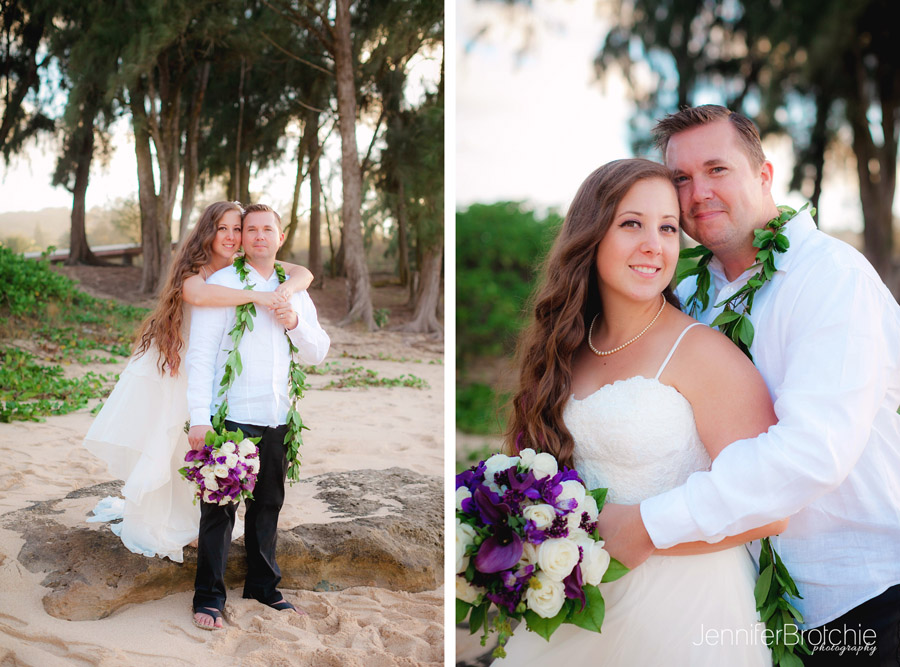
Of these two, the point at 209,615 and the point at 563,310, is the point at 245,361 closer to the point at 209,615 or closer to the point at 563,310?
the point at 209,615

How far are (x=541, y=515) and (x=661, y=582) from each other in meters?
0.39

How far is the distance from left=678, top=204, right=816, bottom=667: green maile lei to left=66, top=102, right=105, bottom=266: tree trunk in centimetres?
261

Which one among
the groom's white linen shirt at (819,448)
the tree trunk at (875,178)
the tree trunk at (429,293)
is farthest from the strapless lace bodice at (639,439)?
the tree trunk at (875,178)

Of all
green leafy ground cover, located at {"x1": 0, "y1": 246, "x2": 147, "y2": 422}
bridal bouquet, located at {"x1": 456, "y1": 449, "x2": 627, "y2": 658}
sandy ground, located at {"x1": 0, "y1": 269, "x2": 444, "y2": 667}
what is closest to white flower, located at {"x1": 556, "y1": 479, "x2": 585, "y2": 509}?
bridal bouquet, located at {"x1": 456, "y1": 449, "x2": 627, "y2": 658}

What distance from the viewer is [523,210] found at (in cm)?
551

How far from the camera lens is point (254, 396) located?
2625mm

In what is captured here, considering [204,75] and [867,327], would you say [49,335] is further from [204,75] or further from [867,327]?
[867,327]

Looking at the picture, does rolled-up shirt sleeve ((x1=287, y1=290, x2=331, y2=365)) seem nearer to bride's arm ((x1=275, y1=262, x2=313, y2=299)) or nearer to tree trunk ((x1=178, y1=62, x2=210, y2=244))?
bride's arm ((x1=275, y1=262, x2=313, y2=299))

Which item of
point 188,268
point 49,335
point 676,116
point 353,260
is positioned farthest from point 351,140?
point 676,116

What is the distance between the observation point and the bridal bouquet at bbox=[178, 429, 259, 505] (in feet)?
7.92

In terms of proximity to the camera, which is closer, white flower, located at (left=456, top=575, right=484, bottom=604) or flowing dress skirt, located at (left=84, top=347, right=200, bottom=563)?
white flower, located at (left=456, top=575, right=484, bottom=604)

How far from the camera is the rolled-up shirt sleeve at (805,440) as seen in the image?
1491 millimetres

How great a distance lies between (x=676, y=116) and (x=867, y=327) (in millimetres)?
772

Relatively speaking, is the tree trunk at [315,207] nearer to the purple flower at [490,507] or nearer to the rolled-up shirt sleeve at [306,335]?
the rolled-up shirt sleeve at [306,335]
